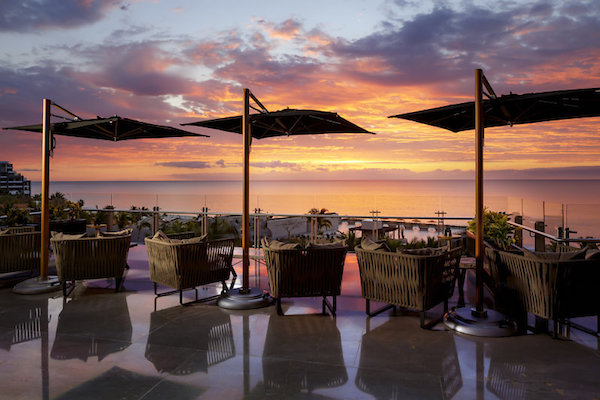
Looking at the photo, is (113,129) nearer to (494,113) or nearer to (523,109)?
(494,113)

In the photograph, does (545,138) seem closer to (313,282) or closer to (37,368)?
(313,282)

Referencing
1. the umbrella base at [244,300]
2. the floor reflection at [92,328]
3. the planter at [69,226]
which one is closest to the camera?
the floor reflection at [92,328]

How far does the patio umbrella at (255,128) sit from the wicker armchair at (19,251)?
3054 mm

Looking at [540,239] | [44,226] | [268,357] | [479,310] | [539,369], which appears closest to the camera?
[539,369]

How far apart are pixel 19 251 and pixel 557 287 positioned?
6593mm

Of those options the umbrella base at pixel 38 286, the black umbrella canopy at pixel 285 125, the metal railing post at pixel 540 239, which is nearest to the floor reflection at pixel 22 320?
the umbrella base at pixel 38 286

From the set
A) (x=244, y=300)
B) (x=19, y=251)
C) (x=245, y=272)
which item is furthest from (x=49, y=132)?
(x=244, y=300)

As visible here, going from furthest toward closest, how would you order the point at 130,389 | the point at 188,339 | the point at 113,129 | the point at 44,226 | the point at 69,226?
the point at 69,226
the point at 113,129
the point at 44,226
the point at 188,339
the point at 130,389

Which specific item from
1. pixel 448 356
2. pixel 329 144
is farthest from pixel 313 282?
pixel 329 144

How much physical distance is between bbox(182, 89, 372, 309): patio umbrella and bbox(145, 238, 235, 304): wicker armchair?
15.1 inches

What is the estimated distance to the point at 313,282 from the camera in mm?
4371

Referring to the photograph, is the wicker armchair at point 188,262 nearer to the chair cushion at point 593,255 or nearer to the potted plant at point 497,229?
the potted plant at point 497,229

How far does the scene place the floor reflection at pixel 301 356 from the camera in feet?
9.05

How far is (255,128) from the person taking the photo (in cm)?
566
